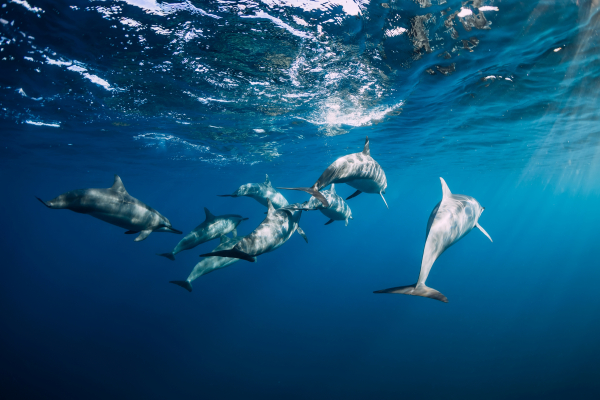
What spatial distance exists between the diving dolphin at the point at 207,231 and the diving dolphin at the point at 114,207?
1489 millimetres

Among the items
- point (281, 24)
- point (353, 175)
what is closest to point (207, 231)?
point (353, 175)

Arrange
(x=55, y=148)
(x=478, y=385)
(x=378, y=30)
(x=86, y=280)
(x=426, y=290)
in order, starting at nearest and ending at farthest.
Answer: (x=426, y=290) → (x=378, y=30) → (x=478, y=385) → (x=55, y=148) → (x=86, y=280)

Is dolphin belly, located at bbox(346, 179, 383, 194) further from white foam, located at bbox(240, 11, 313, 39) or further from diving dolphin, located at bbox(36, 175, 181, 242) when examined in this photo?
white foam, located at bbox(240, 11, 313, 39)

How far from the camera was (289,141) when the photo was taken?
2055 cm

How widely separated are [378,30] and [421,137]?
14075 millimetres

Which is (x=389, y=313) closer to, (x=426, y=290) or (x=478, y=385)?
(x=478, y=385)

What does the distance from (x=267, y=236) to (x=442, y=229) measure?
3090 millimetres

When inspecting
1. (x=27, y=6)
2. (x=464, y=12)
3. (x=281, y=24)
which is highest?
(x=464, y=12)

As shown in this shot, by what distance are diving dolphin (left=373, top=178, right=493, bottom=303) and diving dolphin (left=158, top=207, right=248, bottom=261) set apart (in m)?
5.27

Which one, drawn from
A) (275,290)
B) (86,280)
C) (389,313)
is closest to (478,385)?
(389,313)

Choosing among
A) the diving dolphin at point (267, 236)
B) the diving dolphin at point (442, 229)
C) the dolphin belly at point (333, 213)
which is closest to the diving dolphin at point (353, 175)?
the diving dolphin at point (267, 236)

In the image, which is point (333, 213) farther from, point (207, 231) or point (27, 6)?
point (27, 6)

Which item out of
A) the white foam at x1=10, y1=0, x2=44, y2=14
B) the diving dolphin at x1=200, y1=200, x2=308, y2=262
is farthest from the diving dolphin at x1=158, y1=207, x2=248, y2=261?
the white foam at x1=10, y1=0, x2=44, y2=14

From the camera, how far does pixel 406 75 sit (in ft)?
34.6
